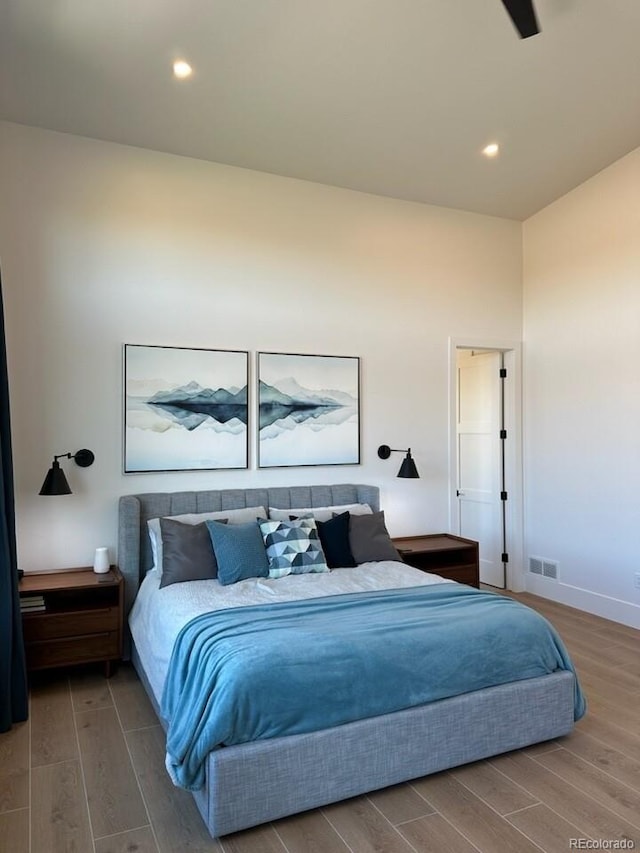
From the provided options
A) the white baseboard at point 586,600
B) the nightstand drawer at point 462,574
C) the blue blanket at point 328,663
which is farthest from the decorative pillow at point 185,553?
the white baseboard at point 586,600

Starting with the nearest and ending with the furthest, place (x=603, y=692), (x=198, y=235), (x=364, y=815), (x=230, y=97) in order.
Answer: (x=364, y=815) < (x=603, y=692) < (x=230, y=97) < (x=198, y=235)

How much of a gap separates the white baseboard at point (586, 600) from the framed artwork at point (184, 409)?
9.81ft

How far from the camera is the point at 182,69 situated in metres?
3.30

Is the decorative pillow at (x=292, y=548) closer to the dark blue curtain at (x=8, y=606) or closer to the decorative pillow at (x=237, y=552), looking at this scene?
the decorative pillow at (x=237, y=552)

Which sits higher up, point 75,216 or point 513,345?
point 75,216

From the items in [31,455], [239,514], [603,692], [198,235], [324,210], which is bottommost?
[603,692]

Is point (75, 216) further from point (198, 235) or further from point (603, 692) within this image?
point (603, 692)

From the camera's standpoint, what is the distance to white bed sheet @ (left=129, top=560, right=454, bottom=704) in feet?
9.36

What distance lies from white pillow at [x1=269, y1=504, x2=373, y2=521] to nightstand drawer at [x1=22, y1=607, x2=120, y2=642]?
47.9 inches

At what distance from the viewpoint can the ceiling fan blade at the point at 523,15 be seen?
2.22 meters

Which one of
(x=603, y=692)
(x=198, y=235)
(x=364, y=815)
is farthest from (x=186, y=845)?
(x=198, y=235)

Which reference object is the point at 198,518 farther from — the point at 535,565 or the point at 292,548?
the point at 535,565

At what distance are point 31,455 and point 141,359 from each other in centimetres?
95

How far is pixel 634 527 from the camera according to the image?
4398 millimetres
